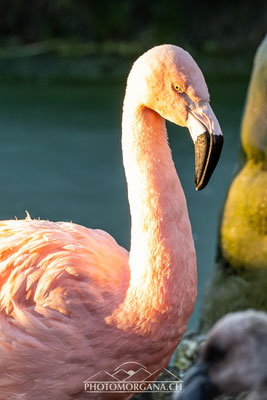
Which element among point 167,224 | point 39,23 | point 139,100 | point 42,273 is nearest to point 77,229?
point 42,273

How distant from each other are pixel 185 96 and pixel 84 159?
4.88 metres

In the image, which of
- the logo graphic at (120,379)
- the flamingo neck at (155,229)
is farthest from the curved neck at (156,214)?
the logo graphic at (120,379)

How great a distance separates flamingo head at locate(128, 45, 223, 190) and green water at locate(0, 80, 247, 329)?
2.36m

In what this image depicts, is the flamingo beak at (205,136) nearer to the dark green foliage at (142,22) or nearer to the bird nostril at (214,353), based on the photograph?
the bird nostril at (214,353)

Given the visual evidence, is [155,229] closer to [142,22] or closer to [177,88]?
[177,88]

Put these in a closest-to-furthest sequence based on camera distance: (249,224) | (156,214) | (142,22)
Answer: (156,214)
(249,224)
(142,22)

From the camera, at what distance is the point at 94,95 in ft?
29.3

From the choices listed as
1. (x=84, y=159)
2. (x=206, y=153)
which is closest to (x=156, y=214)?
(x=206, y=153)

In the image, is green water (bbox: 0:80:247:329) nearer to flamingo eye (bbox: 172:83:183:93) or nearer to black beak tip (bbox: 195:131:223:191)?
black beak tip (bbox: 195:131:223:191)

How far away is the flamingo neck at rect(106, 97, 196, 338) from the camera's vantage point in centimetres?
222

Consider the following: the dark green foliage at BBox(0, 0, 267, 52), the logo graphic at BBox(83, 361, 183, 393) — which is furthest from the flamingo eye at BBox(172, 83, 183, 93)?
the dark green foliage at BBox(0, 0, 267, 52)

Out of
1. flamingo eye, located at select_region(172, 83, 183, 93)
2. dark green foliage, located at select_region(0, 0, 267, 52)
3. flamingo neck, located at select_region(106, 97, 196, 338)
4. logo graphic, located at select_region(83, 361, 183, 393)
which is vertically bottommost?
logo graphic, located at select_region(83, 361, 183, 393)

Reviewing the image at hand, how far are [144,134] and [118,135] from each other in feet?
17.9

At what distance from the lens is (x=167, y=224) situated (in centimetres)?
224
